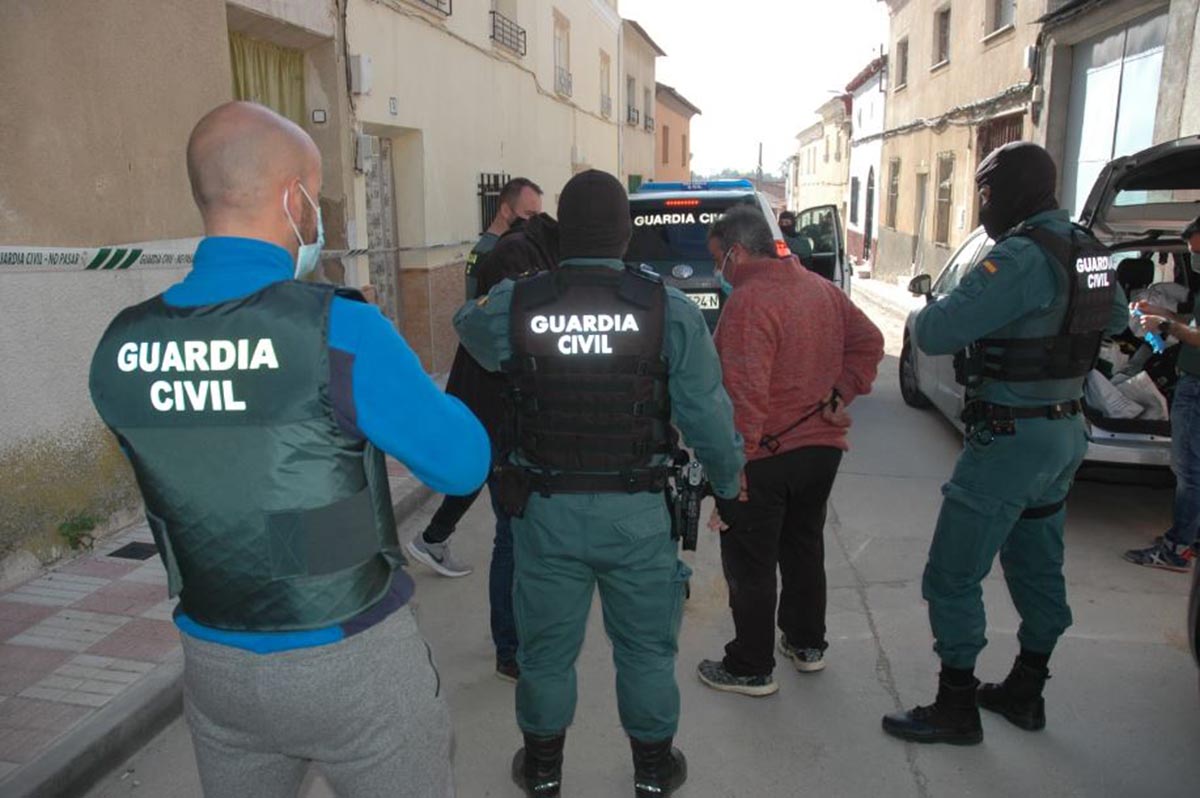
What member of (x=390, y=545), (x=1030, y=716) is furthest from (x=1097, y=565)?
(x=390, y=545)

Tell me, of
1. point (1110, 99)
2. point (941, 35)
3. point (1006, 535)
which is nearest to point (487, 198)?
point (1110, 99)

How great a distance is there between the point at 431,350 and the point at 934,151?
13274 millimetres

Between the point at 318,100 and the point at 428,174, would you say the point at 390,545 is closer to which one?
the point at 318,100

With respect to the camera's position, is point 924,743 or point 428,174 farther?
point 428,174

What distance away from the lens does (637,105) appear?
77.0 ft

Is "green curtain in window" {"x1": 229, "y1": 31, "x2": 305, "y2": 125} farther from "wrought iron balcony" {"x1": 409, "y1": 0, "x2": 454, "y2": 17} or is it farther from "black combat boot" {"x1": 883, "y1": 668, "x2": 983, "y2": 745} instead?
"black combat boot" {"x1": 883, "y1": 668, "x2": 983, "y2": 745}

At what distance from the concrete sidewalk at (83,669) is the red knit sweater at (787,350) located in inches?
92.3

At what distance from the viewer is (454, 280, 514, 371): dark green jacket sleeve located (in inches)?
99.7

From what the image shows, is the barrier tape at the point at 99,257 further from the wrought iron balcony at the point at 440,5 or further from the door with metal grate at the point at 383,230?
the wrought iron balcony at the point at 440,5

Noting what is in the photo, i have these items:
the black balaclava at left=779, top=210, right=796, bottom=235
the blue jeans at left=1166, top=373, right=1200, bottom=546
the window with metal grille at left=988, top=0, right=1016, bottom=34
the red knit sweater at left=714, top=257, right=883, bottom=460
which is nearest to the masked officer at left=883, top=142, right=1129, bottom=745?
the red knit sweater at left=714, top=257, right=883, bottom=460

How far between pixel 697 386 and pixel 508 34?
10270 millimetres

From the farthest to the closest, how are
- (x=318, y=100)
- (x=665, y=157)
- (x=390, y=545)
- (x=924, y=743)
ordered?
1. (x=665, y=157)
2. (x=318, y=100)
3. (x=924, y=743)
4. (x=390, y=545)

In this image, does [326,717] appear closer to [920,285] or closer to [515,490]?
[515,490]

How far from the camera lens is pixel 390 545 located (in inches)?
63.9
